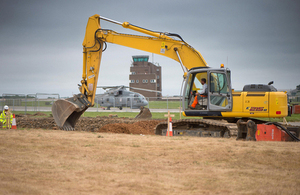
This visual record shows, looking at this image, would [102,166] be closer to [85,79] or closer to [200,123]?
[200,123]

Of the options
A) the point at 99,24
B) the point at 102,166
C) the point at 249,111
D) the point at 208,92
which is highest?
the point at 99,24

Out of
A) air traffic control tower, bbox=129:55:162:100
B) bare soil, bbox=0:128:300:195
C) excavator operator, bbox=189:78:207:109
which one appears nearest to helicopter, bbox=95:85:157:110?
excavator operator, bbox=189:78:207:109

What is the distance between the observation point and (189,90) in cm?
1170

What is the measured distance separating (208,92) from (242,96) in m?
1.27

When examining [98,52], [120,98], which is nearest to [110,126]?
[98,52]

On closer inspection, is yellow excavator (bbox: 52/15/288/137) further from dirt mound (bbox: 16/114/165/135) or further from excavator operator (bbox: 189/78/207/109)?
dirt mound (bbox: 16/114/165/135)

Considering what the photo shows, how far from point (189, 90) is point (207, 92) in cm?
87

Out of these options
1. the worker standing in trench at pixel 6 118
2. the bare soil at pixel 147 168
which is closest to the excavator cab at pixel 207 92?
the bare soil at pixel 147 168

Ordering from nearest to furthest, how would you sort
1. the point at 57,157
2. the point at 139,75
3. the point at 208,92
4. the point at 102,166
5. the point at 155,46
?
the point at 102,166 < the point at 57,157 < the point at 208,92 < the point at 155,46 < the point at 139,75

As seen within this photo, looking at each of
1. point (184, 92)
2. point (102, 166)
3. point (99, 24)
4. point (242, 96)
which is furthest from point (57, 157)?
point (99, 24)

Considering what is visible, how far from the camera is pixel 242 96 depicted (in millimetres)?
10859

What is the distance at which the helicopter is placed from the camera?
3538 centimetres

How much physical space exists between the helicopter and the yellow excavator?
67.5ft

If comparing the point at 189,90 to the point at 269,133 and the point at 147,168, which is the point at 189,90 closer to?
the point at 269,133
